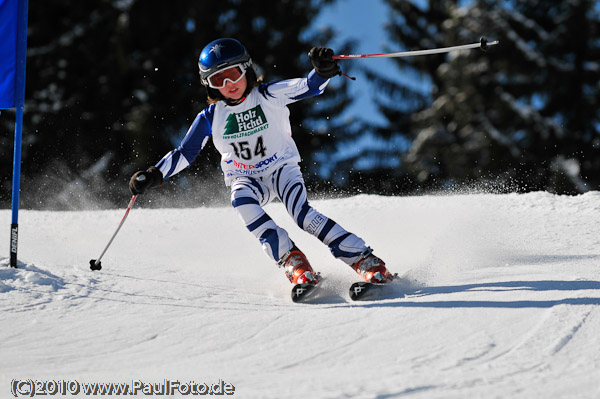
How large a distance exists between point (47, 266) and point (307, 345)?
237cm

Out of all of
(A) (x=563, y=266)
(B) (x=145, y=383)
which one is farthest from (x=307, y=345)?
(A) (x=563, y=266)

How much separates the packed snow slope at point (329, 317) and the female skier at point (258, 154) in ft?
0.95

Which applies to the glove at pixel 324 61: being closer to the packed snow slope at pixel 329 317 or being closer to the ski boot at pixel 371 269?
the ski boot at pixel 371 269

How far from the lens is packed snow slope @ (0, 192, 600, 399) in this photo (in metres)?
3.01

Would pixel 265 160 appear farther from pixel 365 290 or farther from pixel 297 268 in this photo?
pixel 365 290

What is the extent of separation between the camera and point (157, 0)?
74.3 feet

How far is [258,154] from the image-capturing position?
15.9ft

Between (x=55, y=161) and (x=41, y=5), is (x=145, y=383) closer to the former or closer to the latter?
(x=55, y=161)

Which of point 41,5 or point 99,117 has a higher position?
point 41,5

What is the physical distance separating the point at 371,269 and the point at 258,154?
1032mm

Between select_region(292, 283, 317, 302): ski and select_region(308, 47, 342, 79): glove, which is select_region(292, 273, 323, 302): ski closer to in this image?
select_region(292, 283, 317, 302): ski

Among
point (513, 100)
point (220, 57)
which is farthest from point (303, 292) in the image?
point (513, 100)

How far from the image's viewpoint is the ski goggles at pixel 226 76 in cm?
473

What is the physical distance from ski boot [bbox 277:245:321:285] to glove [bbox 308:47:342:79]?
1065 mm
